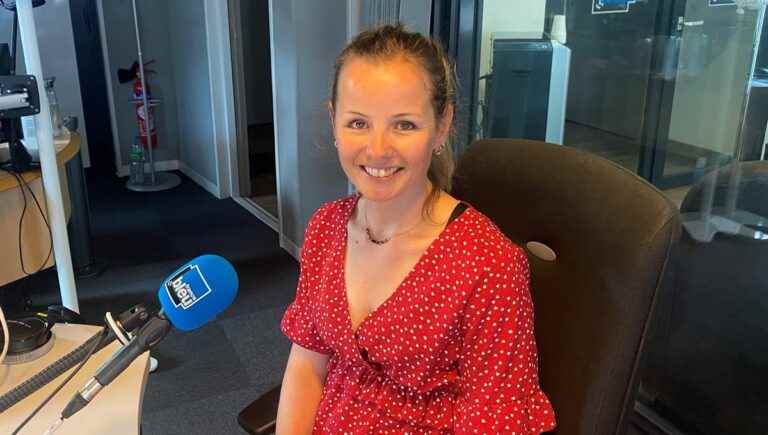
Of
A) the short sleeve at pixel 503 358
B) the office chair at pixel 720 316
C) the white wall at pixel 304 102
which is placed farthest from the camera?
the white wall at pixel 304 102

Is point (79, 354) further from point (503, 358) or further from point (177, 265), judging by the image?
point (177, 265)

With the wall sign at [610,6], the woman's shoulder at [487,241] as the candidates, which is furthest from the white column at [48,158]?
the wall sign at [610,6]

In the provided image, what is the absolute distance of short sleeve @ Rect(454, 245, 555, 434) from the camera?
900 mm

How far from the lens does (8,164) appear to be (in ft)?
7.48

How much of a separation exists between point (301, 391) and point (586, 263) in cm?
56

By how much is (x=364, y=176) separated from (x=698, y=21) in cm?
152

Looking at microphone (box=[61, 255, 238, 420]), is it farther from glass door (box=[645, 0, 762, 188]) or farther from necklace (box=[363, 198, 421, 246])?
glass door (box=[645, 0, 762, 188])

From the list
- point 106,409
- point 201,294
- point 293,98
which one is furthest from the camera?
point 293,98

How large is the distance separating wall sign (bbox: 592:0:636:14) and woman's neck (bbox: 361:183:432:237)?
1603 millimetres

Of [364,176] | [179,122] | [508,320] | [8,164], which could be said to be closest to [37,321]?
[364,176]

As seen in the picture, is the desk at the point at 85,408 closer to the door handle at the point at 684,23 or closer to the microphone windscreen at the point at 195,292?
the microphone windscreen at the point at 195,292

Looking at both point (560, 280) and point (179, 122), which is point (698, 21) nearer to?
point (560, 280)

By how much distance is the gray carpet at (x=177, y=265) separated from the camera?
7.29 feet

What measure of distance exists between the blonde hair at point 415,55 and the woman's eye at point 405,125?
0.15ft
